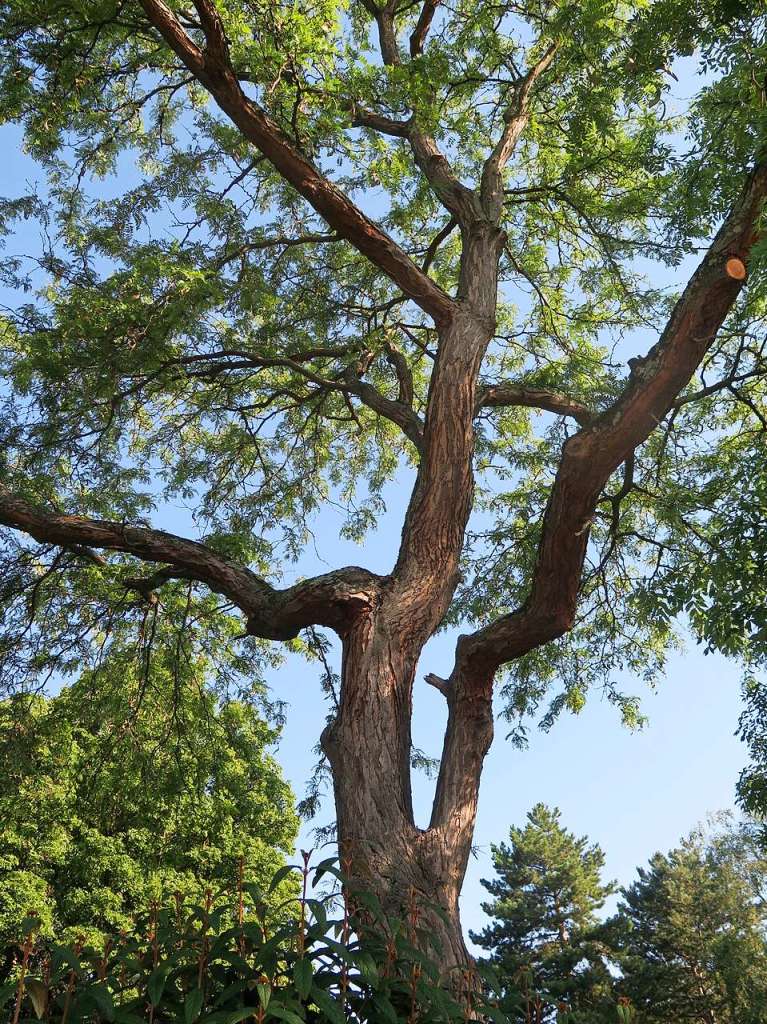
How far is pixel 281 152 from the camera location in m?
5.73

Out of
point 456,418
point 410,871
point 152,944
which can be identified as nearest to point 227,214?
point 456,418

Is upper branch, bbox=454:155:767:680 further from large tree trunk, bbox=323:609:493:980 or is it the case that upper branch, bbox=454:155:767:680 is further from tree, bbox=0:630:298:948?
tree, bbox=0:630:298:948

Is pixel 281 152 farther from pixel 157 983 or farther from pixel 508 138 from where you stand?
pixel 157 983

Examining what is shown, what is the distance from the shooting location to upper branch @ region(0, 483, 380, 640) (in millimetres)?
5121

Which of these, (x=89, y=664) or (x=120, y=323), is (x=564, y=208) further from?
(x=89, y=664)

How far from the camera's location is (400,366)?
822 centimetres

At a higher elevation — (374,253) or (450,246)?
(450,246)

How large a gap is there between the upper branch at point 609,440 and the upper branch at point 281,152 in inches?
70.0

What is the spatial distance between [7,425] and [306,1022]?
570 cm

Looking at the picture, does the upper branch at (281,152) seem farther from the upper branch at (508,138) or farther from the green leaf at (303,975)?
the green leaf at (303,975)

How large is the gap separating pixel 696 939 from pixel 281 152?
25527mm

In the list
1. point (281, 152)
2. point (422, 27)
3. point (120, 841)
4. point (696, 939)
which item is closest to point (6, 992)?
point (281, 152)

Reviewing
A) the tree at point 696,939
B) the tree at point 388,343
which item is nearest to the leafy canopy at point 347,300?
the tree at point 388,343

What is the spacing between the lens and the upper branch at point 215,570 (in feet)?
16.8
